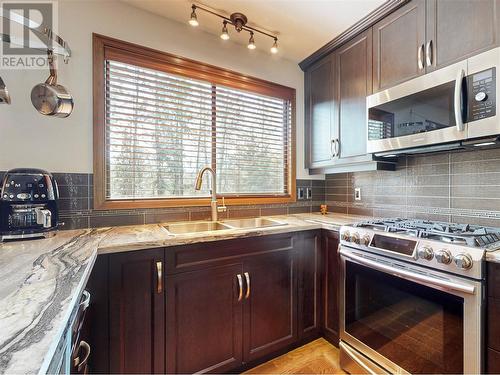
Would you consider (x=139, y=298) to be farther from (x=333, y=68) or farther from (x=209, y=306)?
(x=333, y=68)

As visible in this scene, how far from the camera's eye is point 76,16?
5.08ft

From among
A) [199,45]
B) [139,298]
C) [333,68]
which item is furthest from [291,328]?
[199,45]

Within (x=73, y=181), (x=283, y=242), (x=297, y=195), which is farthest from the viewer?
(x=297, y=195)

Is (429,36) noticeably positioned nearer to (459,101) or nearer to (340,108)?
(459,101)

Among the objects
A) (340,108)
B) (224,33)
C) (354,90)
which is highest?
(224,33)

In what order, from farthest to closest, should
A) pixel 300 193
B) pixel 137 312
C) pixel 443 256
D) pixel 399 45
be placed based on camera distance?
pixel 300 193
pixel 399 45
pixel 137 312
pixel 443 256

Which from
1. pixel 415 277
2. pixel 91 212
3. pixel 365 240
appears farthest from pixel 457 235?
pixel 91 212

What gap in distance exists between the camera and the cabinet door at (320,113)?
2.15 meters

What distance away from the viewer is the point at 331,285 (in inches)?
69.9

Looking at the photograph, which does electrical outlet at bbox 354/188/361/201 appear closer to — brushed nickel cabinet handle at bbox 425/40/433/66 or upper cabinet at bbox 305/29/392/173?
upper cabinet at bbox 305/29/392/173

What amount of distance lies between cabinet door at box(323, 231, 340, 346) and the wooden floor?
0.10 m

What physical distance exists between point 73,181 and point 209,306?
45.7 inches

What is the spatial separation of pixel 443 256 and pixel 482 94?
Result: 834 millimetres

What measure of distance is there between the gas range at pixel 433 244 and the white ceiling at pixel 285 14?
1515mm
